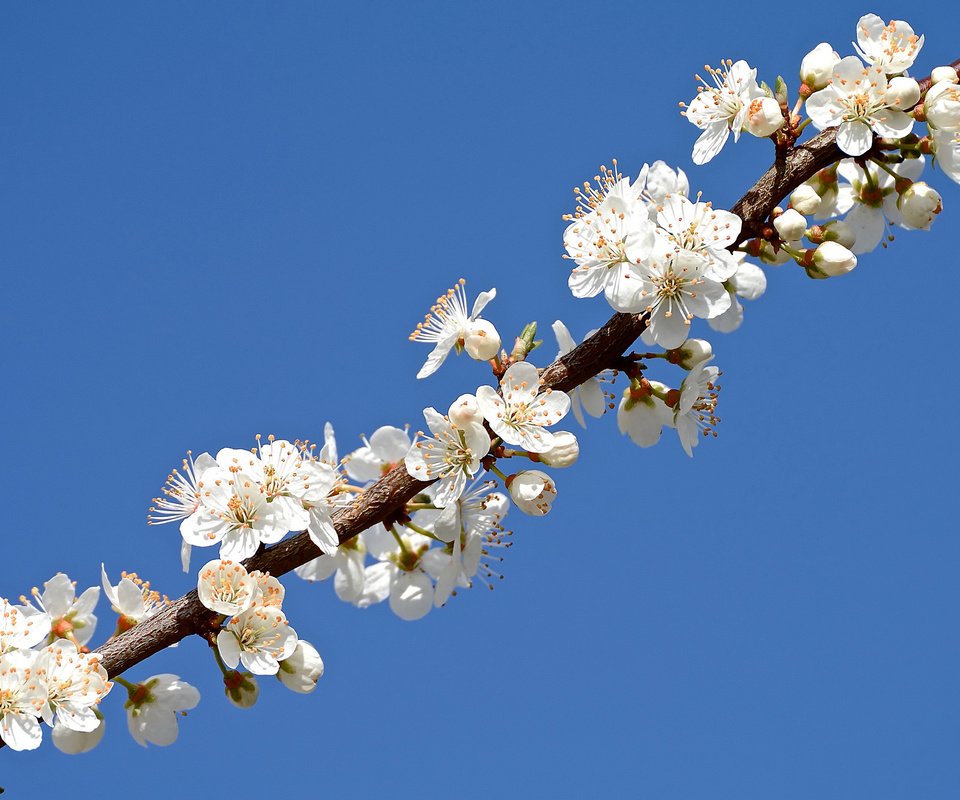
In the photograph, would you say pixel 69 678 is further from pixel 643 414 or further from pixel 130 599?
pixel 643 414

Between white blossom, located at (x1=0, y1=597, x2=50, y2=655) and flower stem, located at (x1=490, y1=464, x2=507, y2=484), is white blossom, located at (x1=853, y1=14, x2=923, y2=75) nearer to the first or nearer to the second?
flower stem, located at (x1=490, y1=464, x2=507, y2=484)

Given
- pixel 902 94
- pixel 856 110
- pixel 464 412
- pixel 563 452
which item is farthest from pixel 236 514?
pixel 902 94

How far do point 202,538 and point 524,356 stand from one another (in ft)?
3.92

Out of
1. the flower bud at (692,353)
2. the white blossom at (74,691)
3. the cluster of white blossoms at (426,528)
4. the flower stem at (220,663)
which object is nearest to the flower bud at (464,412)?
the cluster of white blossoms at (426,528)

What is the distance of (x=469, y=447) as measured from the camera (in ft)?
12.2

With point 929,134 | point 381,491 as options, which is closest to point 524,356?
point 381,491

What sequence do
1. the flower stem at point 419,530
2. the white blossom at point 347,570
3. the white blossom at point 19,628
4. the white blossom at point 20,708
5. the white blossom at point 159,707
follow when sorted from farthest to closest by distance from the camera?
1. the white blossom at point 347,570
2. the white blossom at point 159,707
3. the flower stem at point 419,530
4. the white blossom at point 19,628
5. the white blossom at point 20,708

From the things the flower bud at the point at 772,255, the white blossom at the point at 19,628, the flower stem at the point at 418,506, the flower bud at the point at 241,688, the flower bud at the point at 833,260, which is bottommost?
the flower bud at the point at 241,688

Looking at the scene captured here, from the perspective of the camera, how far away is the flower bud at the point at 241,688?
3855 millimetres

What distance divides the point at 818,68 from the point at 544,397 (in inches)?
58.3

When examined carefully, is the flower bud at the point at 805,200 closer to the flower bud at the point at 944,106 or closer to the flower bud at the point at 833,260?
the flower bud at the point at 833,260

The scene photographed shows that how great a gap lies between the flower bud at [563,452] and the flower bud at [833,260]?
0.99 m

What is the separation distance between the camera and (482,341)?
3.84 metres

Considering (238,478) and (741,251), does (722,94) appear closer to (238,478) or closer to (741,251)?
(741,251)
